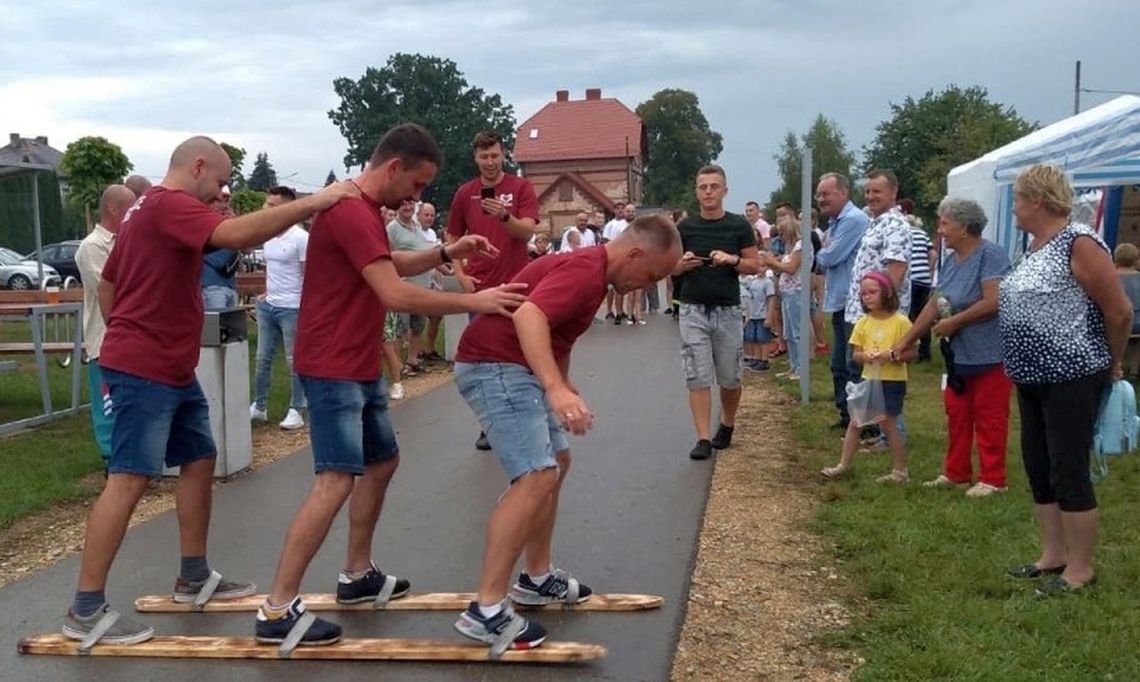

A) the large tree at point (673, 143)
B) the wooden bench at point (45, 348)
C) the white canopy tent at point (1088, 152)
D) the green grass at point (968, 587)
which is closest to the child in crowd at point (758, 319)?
the white canopy tent at point (1088, 152)

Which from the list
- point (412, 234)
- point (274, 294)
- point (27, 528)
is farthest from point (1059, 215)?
point (412, 234)

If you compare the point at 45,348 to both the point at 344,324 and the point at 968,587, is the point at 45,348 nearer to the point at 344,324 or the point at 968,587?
the point at 344,324

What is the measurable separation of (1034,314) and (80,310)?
7818 mm

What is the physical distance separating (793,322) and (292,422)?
540 cm

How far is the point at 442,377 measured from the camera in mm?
12898

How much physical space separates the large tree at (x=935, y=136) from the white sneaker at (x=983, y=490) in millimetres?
57006

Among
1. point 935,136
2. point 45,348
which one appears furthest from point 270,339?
point 935,136

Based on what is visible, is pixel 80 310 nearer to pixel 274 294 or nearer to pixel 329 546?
pixel 274 294

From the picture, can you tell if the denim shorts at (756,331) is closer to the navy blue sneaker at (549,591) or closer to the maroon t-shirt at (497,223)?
the maroon t-shirt at (497,223)

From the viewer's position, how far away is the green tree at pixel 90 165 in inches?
1134

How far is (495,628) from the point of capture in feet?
13.3

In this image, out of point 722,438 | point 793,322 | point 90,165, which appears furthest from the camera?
point 90,165

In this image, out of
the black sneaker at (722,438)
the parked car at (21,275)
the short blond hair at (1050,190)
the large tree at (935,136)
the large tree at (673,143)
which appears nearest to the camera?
the short blond hair at (1050,190)

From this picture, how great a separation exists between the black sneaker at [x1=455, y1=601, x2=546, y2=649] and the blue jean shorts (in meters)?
0.51
